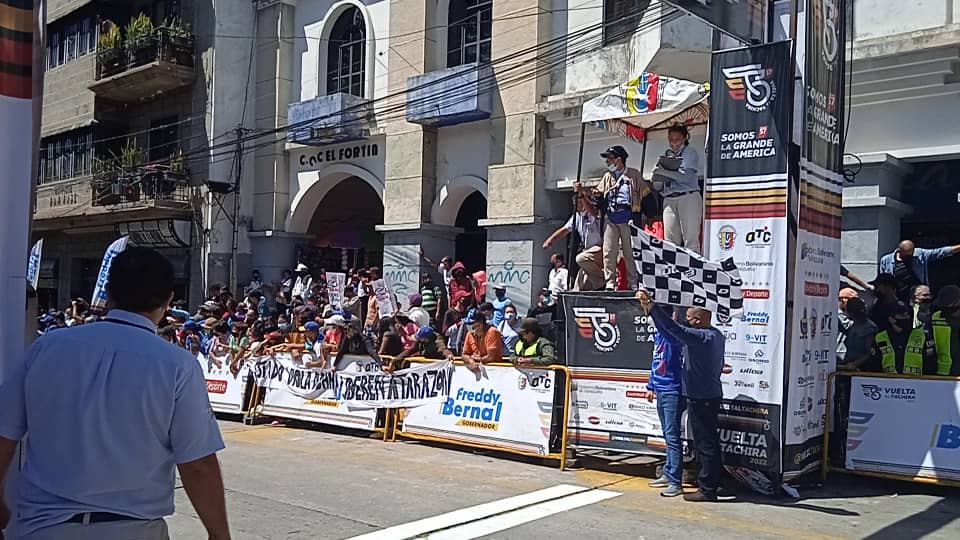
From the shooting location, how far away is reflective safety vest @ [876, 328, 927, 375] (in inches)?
372

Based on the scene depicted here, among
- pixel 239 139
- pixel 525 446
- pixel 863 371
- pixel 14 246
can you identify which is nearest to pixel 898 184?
pixel 863 371

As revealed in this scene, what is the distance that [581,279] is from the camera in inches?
439

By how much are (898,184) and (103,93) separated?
2187cm

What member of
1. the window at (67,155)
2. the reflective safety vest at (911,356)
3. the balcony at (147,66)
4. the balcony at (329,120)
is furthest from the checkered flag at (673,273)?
the window at (67,155)

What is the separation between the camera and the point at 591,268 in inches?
431

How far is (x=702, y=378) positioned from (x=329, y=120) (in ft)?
45.3

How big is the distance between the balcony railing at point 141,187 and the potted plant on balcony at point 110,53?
2.97 meters

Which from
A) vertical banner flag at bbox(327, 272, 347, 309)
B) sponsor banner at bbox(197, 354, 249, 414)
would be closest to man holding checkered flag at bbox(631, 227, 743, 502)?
sponsor banner at bbox(197, 354, 249, 414)

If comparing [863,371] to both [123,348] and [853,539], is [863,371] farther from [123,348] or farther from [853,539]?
[123,348]

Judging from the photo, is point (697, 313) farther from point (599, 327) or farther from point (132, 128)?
point (132, 128)

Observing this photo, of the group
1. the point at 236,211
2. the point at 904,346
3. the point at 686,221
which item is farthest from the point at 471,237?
the point at 904,346

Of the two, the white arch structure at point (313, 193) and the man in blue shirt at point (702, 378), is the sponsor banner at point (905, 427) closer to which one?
the man in blue shirt at point (702, 378)

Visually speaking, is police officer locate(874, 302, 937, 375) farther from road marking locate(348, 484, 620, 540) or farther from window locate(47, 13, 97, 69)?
window locate(47, 13, 97, 69)

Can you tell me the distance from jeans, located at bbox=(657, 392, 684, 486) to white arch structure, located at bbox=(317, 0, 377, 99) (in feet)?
42.9
